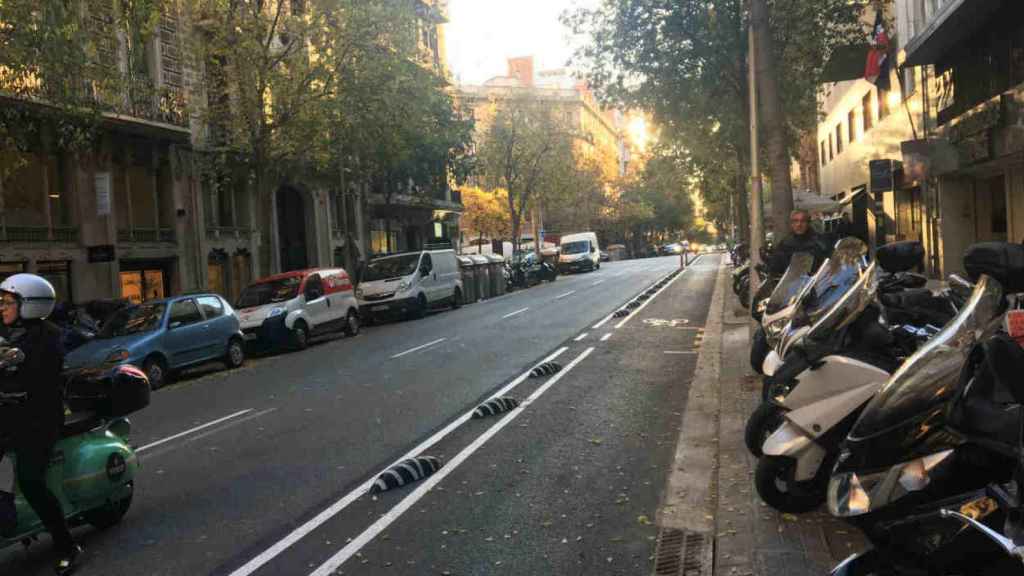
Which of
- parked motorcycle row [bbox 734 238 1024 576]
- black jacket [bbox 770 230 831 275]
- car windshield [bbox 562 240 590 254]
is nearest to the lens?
parked motorcycle row [bbox 734 238 1024 576]

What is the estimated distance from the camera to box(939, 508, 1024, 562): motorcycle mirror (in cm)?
259

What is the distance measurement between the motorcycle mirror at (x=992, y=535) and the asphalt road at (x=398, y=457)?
6.97 feet

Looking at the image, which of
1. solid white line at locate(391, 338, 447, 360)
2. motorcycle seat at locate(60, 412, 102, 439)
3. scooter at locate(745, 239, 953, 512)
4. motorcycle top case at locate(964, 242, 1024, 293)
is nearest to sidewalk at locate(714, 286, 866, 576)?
scooter at locate(745, 239, 953, 512)

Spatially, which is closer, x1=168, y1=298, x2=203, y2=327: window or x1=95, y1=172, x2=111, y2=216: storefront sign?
x1=168, y1=298, x2=203, y2=327: window

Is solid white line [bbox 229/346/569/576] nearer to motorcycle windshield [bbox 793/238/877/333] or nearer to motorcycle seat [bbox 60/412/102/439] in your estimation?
motorcycle seat [bbox 60/412/102/439]

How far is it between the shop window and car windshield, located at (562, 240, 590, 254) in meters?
33.5

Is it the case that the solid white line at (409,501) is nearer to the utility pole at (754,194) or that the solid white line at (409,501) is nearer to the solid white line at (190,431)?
the solid white line at (190,431)

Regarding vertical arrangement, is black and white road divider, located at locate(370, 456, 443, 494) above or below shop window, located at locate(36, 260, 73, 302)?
below

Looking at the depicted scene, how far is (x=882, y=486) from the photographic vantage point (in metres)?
3.11

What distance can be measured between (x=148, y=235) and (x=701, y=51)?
15860 mm

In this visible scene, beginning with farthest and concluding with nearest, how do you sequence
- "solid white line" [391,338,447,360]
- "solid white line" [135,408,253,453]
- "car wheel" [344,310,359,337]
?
1. "car wheel" [344,310,359,337]
2. "solid white line" [391,338,447,360]
3. "solid white line" [135,408,253,453]

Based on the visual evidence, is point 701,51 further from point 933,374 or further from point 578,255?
point 578,255

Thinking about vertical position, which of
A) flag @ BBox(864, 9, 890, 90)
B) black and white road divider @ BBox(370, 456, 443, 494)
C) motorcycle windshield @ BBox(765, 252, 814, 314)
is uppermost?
flag @ BBox(864, 9, 890, 90)

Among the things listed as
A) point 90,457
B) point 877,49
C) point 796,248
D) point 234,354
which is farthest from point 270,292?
point 877,49
